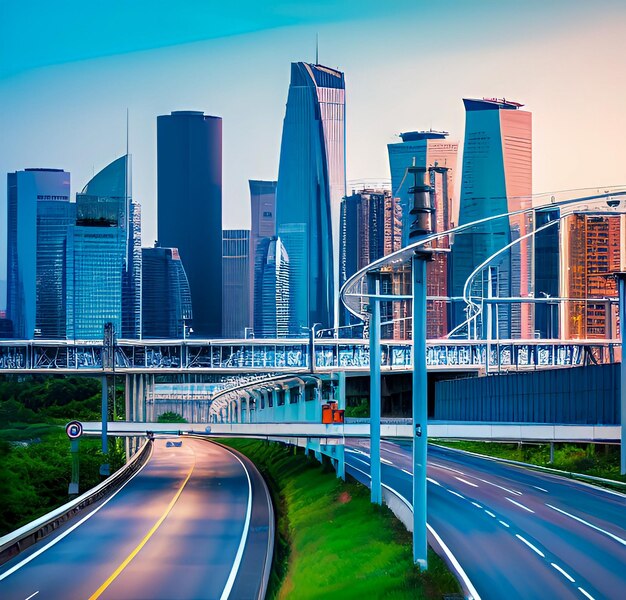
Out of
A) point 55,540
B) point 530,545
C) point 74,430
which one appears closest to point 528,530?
point 530,545

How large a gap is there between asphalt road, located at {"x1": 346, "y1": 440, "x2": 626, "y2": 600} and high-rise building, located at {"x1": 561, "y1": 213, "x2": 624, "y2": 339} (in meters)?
22.5

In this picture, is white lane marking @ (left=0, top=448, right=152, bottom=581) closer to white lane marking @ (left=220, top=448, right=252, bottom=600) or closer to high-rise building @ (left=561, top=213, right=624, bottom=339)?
white lane marking @ (left=220, top=448, right=252, bottom=600)

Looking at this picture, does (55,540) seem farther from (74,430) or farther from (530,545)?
(530,545)

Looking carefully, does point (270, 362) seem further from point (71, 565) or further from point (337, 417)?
point (71, 565)

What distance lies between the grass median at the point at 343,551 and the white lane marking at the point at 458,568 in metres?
0.39

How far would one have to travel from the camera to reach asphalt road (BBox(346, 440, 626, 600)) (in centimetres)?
2945

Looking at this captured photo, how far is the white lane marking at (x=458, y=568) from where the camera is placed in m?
27.9

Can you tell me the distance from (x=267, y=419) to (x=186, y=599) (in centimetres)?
6480

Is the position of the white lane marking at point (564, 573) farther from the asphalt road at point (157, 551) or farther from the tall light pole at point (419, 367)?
the asphalt road at point (157, 551)

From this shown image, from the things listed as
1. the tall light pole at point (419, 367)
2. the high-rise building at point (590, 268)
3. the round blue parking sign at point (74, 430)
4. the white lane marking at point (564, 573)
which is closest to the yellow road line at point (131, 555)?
the round blue parking sign at point (74, 430)

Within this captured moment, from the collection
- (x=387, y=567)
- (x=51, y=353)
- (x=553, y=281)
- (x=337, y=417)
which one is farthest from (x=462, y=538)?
(x=51, y=353)

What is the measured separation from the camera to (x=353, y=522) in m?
43.2

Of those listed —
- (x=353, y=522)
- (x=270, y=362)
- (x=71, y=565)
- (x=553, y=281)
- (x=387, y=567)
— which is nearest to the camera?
(x=387, y=567)

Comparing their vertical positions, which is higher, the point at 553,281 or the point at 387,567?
the point at 553,281
